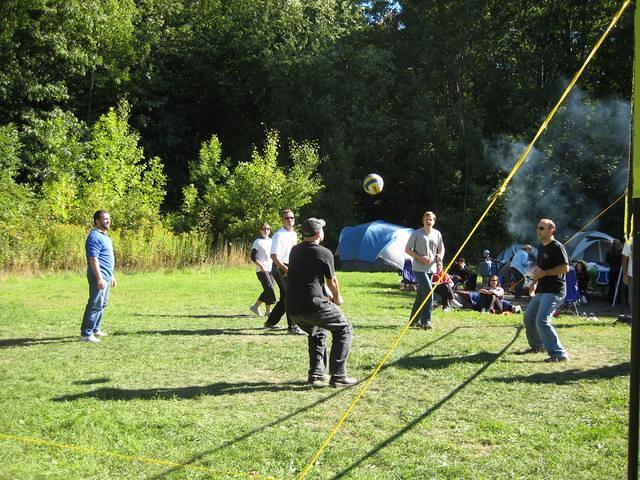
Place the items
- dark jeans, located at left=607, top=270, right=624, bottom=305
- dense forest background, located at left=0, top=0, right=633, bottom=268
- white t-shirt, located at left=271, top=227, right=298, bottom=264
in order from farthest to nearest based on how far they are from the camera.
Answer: dense forest background, located at left=0, top=0, right=633, bottom=268 → dark jeans, located at left=607, top=270, right=624, bottom=305 → white t-shirt, located at left=271, top=227, right=298, bottom=264

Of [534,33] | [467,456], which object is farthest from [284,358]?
[534,33]

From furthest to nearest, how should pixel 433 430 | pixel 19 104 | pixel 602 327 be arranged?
pixel 19 104 < pixel 602 327 < pixel 433 430

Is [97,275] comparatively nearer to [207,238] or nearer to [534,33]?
[207,238]

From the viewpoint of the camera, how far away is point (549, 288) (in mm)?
8023

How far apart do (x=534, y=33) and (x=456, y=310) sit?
84.0ft

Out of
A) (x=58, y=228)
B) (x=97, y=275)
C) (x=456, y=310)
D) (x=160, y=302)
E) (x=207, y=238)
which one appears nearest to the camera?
(x=97, y=275)

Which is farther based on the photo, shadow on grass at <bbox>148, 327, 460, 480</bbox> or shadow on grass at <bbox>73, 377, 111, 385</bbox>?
shadow on grass at <bbox>73, 377, 111, 385</bbox>

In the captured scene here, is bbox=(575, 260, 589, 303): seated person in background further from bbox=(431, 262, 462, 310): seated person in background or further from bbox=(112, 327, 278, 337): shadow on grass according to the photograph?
bbox=(112, 327, 278, 337): shadow on grass

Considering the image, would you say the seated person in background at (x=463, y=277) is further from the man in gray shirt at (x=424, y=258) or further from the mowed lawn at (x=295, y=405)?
the man in gray shirt at (x=424, y=258)

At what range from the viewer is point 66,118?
29609 mm

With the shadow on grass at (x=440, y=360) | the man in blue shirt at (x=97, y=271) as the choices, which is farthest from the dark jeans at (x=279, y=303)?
the shadow on grass at (x=440, y=360)

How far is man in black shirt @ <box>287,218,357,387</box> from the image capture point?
6699mm

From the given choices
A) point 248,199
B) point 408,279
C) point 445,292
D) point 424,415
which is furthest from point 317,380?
point 248,199

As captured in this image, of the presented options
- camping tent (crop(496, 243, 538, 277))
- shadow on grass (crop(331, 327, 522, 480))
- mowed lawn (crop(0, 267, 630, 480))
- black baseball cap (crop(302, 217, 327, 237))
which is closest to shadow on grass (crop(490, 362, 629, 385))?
mowed lawn (crop(0, 267, 630, 480))
